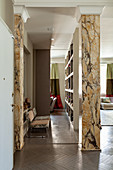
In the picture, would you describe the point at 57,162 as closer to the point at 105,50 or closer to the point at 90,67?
the point at 90,67

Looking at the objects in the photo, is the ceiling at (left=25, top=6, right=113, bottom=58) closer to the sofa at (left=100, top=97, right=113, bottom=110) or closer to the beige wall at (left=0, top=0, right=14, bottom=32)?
the beige wall at (left=0, top=0, right=14, bottom=32)

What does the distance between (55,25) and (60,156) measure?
11.0ft

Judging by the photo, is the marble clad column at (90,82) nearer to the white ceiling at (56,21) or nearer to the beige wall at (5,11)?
the white ceiling at (56,21)

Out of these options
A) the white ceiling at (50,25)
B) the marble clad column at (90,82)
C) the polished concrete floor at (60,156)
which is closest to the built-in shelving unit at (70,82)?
the white ceiling at (50,25)

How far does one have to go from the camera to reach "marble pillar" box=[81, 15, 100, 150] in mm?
3977

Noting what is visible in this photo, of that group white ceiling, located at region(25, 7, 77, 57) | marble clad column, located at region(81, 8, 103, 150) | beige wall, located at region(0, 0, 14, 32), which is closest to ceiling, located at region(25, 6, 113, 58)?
white ceiling, located at region(25, 7, 77, 57)

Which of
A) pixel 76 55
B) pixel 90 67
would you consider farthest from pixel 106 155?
pixel 76 55

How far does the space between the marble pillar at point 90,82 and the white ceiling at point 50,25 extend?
56 centimetres

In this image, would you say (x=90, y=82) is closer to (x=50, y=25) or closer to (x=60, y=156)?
(x=60, y=156)

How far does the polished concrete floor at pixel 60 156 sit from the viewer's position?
323 cm

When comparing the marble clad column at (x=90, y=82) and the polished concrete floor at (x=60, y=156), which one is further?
the marble clad column at (x=90, y=82)

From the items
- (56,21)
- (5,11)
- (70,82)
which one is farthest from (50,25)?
(70,82)

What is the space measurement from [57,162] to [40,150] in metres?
0.73

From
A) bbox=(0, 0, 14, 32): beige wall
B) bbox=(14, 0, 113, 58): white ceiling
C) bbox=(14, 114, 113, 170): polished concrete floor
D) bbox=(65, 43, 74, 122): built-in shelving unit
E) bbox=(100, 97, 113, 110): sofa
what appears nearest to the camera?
bbox=(0, 0, 14, 32): beige wall
